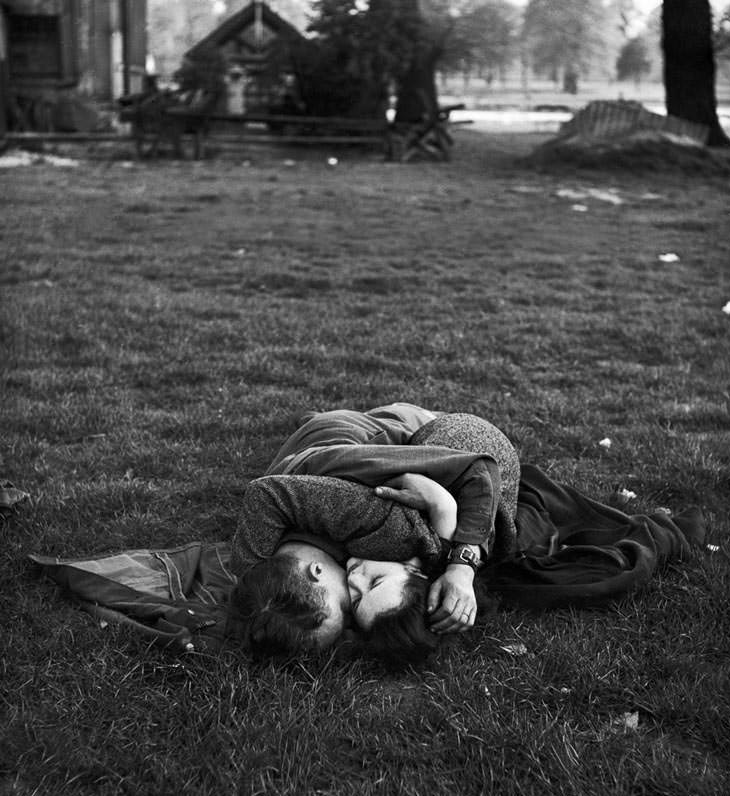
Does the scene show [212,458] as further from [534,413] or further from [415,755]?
[415,755]

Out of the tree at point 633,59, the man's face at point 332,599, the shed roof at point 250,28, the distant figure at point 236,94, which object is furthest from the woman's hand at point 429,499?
the tree at point 633,59

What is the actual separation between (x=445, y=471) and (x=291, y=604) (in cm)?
75

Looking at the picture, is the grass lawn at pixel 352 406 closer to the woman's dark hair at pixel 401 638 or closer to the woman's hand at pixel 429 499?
the woman's dark hair at pixel 401 638

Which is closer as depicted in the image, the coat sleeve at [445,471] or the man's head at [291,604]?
the man's head at [291,604]

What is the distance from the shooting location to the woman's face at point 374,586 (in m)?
3.17

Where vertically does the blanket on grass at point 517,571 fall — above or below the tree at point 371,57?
below

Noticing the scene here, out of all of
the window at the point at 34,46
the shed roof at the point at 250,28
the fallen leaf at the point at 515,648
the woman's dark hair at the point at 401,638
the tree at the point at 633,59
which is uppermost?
the tree at the point at 633,59

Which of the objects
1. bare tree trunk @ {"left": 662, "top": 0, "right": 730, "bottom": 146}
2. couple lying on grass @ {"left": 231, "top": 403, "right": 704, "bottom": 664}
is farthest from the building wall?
couple lying on grass @ {"left": 231, "top": 403, "right": 704, "bottom": 664}

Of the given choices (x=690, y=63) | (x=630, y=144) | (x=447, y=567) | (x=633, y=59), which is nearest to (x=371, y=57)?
(x=630, y=144)

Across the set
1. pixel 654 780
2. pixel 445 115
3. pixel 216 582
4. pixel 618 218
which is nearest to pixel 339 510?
pixel 216 582

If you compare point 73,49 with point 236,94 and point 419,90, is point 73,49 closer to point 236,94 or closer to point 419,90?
point 236,94

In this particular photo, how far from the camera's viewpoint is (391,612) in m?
3.15

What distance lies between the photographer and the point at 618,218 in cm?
1280

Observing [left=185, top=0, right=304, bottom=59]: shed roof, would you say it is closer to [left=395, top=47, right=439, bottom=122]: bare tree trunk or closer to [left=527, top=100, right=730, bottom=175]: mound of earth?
[left=395, top=47, right=439, bottom=122]: bare tree trunk
